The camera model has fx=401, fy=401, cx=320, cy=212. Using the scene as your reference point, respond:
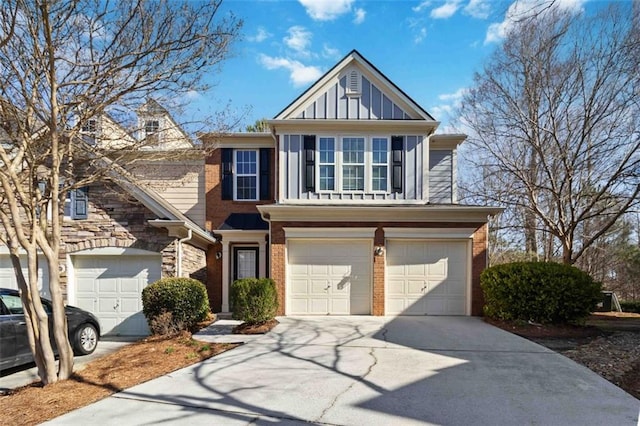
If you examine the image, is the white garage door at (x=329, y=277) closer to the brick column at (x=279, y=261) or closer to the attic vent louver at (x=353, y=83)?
the brick column at (x=279, y=261)

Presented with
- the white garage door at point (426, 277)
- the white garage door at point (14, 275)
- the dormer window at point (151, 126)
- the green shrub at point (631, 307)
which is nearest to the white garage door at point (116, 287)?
the white garage door at point (14, 275)

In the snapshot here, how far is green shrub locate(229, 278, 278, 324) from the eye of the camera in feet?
32.1

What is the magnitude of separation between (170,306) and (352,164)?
6.72 meters

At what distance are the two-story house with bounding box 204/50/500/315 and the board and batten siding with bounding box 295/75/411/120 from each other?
3 centimetres

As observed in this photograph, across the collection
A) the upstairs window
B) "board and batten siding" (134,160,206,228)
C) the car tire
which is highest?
Answer: "board and batten siding" (134,160,206,228)

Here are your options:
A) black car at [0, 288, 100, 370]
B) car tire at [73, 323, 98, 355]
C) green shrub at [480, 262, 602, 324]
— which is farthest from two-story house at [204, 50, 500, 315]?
black car at [0, 288, 100, 370]

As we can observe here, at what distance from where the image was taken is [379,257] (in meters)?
11.8

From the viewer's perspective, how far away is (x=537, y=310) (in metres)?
10.2

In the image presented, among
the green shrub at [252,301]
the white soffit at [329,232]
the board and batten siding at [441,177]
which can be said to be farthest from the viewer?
the board and batten siding at [441,177]

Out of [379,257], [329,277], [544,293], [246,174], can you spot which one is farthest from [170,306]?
[544,293]

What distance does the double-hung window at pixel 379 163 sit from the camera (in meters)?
12.8

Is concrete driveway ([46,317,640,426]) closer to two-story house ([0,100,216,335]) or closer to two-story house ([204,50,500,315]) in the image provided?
two-story house ([204,50,500,315])

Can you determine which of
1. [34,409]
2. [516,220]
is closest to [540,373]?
[34,409]

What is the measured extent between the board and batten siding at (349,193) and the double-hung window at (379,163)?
0.31 metres
